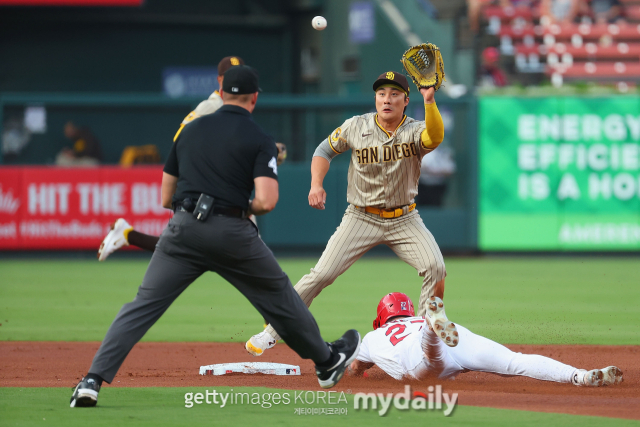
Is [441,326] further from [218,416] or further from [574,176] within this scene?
[574,176]

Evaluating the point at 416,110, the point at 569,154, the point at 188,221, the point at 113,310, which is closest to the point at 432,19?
the point at 416,110

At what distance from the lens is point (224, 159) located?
4.45m

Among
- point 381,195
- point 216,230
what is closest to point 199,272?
point 216,230

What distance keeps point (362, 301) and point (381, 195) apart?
3.96 metres

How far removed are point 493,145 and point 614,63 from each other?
255 inches

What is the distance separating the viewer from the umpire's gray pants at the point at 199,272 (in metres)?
4.43

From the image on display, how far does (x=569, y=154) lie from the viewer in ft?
48.4

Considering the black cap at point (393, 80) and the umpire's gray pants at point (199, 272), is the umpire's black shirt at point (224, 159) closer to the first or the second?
the umpire's gray pants at point (199, 272)

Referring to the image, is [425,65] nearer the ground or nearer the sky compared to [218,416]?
nearer the sky

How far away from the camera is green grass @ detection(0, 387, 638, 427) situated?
4164 mm

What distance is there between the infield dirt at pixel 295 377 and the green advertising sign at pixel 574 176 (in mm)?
7904

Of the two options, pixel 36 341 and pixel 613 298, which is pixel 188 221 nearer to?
pixel 36 341

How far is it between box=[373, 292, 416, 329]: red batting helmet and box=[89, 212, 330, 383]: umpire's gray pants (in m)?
1.03

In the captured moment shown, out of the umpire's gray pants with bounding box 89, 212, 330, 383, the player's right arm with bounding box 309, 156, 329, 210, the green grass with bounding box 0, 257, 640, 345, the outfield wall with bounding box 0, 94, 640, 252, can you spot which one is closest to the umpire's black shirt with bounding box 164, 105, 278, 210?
the umpire's gray pants with bounding box 89, 212, 330, 383
